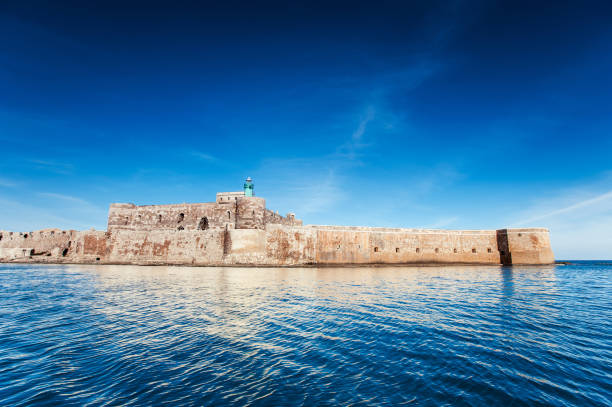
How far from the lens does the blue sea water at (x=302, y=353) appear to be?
142 inches

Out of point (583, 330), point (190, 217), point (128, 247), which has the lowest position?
point (583, 330)

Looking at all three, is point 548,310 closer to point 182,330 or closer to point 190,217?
point 182,330

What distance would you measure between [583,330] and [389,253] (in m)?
19.9

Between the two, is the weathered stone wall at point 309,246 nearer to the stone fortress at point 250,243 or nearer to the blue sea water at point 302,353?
the stone fortress at point 250,243

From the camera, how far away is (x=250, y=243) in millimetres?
25094

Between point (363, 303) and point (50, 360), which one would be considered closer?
point (50, 360)

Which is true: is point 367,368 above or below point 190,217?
below

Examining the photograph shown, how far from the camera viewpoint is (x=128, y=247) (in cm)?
2889

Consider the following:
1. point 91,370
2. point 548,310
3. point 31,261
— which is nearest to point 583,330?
point 548,310

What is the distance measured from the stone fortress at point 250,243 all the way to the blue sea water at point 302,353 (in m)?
15.7

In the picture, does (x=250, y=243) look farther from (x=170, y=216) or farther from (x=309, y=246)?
(x=170, y=216)

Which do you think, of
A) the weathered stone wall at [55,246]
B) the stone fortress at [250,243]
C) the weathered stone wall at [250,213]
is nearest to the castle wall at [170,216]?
the stone fortress at [250,243]

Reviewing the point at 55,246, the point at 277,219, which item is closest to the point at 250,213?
the point at 277,219

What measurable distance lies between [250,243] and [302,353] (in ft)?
68.1
